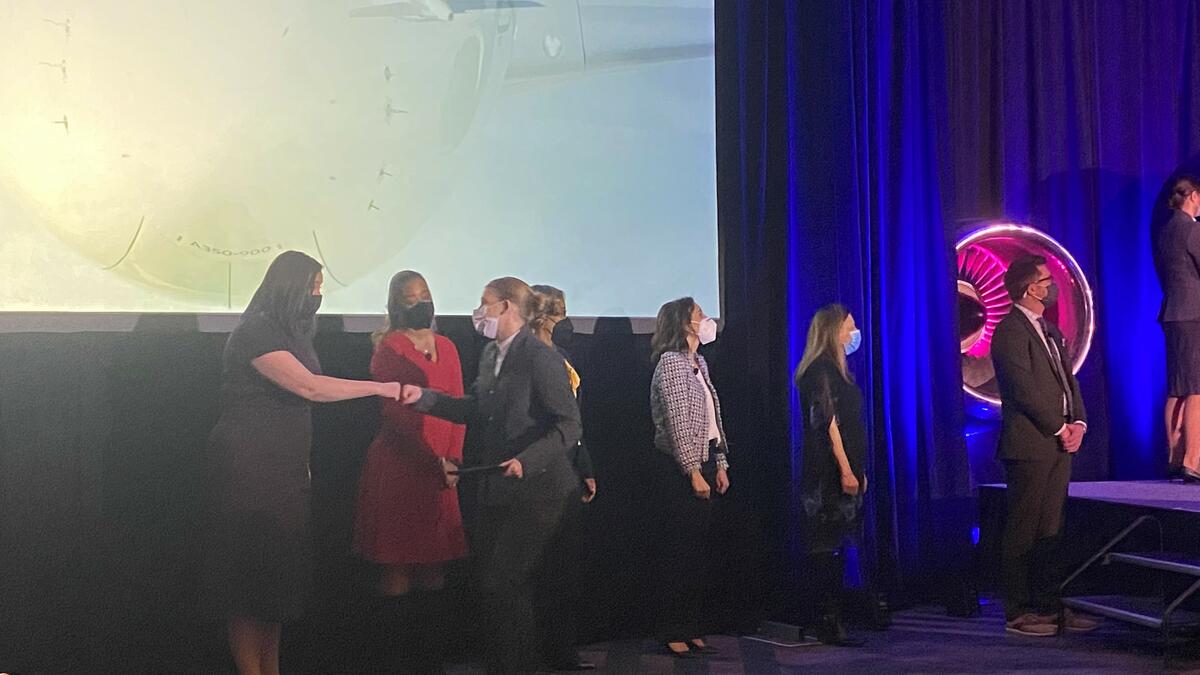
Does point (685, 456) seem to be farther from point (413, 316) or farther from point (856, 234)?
point (856, 234)

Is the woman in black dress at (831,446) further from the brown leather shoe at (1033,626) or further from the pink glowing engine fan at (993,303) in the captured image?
the pink glowing engine fan at (993,303)

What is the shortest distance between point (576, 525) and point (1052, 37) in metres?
3.71

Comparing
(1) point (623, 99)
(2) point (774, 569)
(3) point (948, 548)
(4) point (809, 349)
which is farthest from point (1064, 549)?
(1) point (623, 99)

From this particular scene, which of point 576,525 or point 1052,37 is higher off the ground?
point 1052,37

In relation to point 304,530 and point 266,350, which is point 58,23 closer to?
point 266,350

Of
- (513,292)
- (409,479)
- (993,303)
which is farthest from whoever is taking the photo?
(993,303)

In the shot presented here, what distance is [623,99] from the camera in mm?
4793

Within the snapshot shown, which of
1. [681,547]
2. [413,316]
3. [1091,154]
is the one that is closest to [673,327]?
[681,547]

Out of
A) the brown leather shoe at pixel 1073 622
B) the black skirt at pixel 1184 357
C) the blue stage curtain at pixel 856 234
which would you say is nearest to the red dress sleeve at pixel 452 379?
the blue stage curtain at pixel 856 234

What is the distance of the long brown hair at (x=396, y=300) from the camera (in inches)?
156

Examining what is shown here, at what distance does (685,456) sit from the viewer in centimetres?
424

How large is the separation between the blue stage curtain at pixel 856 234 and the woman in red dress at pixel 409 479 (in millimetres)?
1562

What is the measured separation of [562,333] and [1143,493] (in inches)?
96.0

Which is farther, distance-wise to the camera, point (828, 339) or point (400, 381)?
point (828, 339)
